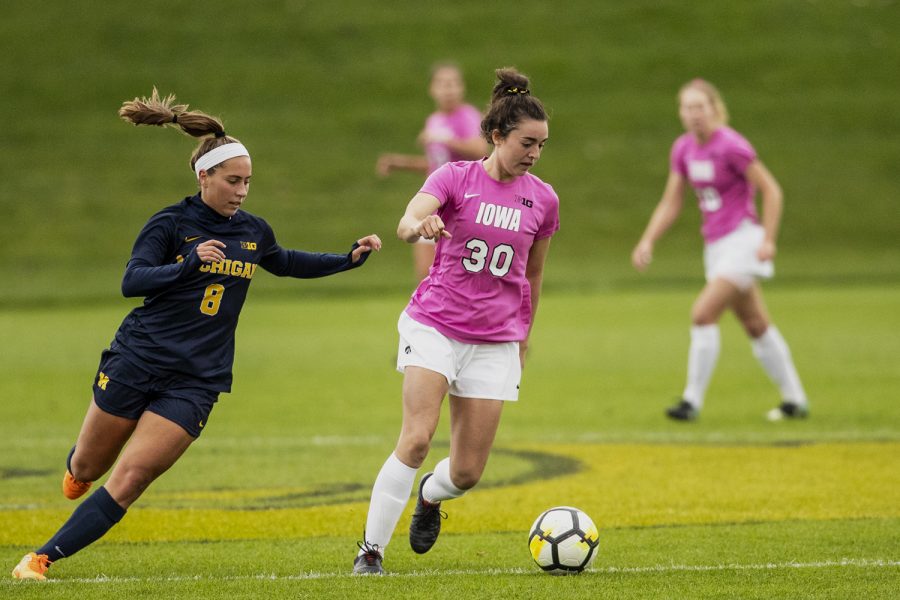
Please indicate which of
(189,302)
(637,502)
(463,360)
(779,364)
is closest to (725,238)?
(779,364)

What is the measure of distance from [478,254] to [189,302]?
1402 millimetres

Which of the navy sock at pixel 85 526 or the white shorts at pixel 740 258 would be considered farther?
the white shorts at pixel 740 258

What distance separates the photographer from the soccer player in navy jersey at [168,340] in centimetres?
595

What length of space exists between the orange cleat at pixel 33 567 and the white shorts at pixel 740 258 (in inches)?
282

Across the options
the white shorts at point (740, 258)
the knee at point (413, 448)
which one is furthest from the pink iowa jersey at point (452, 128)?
the knee at point (413, 448)

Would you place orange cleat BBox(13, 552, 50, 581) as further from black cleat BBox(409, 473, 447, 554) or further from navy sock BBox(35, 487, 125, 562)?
black cleat BBox(409, 473, 447, 554)

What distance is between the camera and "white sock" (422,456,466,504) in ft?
21.3

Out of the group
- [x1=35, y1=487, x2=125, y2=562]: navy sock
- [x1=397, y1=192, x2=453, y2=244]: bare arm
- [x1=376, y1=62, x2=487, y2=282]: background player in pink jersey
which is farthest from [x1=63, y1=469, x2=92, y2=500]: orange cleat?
[x1=376, y1=62, x2=487, y2=282]: background player in pink jersey

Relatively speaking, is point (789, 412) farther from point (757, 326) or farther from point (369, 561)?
point (369, 561)

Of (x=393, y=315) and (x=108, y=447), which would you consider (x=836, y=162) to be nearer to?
(x=393, y=315)

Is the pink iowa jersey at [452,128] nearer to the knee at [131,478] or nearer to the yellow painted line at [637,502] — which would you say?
the yellow painted line at [637,502]

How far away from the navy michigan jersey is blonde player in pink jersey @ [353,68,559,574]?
33.9 inches

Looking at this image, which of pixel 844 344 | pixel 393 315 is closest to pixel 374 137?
pixel 393 315

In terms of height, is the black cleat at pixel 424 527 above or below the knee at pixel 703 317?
below
